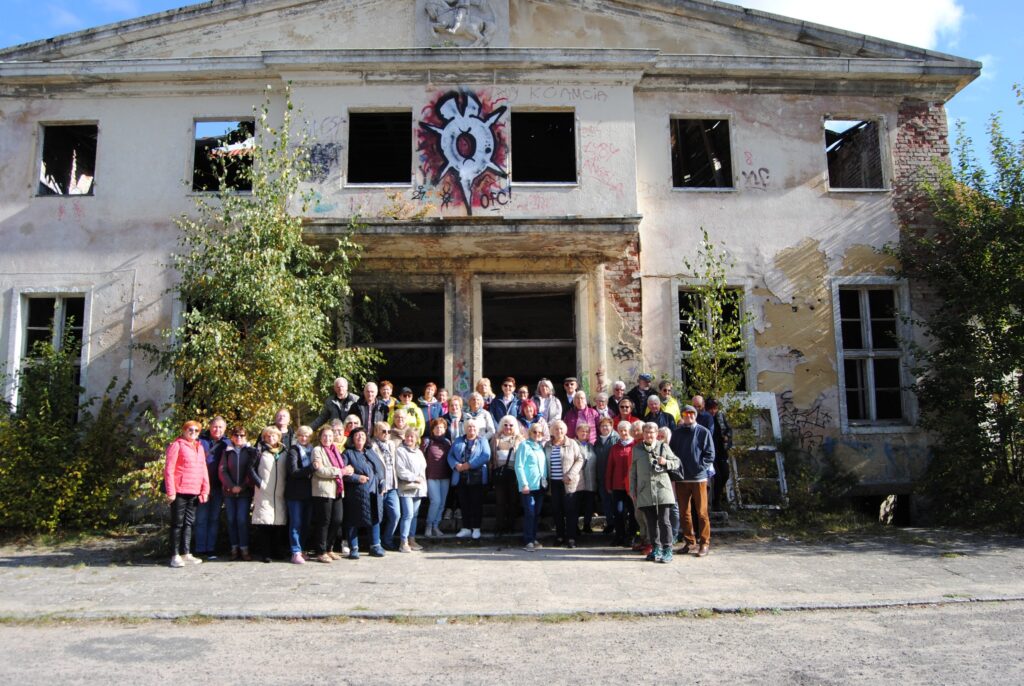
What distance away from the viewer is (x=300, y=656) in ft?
17.5

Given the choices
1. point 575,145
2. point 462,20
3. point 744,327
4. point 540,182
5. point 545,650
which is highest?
point 462,20

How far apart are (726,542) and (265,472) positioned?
5527mm

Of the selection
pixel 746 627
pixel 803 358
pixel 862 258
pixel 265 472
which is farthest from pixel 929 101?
pixel 265 472

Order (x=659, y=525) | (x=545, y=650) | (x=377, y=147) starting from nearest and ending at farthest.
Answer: (x=545, y=650)
(x=659, y=525)
(x=377, y=147)

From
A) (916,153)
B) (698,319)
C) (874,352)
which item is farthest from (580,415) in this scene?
(916,153)

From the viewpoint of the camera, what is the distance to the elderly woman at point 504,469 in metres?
9.48

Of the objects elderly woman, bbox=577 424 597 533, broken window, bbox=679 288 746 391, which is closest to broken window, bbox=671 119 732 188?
broken window, bbox=679 288 746 391

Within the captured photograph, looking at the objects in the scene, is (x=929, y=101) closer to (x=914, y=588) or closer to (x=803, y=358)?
(x=803, y=358)

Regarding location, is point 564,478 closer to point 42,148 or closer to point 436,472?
point 436,472

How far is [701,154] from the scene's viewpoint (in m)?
13.5

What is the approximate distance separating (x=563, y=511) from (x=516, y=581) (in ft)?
6.48

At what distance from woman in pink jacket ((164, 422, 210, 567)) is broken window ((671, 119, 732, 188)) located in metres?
8.75

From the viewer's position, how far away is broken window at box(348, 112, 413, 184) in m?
13.3

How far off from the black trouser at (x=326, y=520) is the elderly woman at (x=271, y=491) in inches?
14.0
